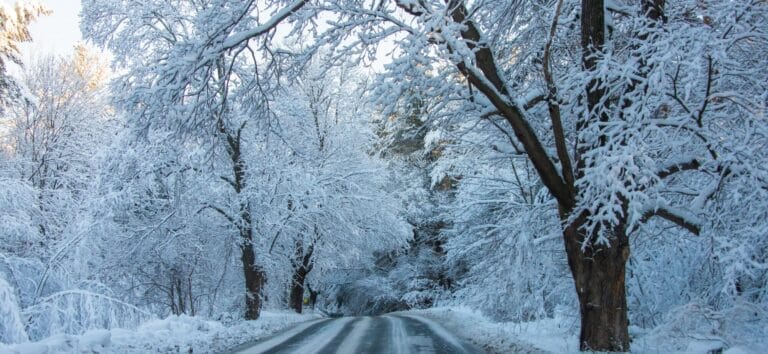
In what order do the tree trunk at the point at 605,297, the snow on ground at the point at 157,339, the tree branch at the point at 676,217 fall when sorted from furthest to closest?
1. the snow on ground at the point at 157,339
2. the tree trunk at the point at 605,297
3. the tree branch at the point at 676,217

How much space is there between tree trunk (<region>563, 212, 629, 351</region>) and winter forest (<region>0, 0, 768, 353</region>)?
0.02 metres

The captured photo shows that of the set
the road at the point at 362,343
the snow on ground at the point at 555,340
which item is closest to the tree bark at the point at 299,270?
the snow on ground at the point at 555,340

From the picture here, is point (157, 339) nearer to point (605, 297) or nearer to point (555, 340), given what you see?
point (555, 340)

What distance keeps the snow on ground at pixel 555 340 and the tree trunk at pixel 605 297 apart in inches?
16.2

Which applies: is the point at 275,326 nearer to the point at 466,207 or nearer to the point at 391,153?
the point at 466,207

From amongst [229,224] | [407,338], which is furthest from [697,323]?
[229,224]

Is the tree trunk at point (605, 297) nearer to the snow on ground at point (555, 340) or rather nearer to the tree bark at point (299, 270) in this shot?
the snow on ground at point (555, 340)

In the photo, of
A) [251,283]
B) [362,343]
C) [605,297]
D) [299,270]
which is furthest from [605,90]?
[299,270]

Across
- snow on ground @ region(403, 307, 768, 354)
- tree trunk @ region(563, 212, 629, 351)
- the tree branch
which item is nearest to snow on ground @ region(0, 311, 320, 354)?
snow on ground @ region(403, 307, 768, 354)

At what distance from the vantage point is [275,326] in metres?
15.7

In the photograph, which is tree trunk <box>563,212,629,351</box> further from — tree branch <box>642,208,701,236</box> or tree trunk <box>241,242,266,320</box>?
tree trunk <box>241,242,266,320</box>

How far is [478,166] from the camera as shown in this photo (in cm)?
1205

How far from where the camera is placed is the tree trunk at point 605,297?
6.75 meters

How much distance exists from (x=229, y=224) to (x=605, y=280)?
41.5 ft
